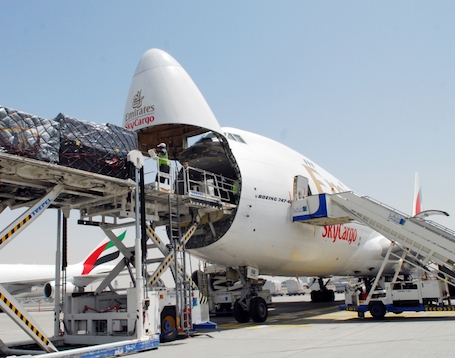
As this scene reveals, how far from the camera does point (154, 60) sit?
1402 centimetres

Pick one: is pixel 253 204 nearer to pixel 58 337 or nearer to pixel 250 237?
pixel 250 237

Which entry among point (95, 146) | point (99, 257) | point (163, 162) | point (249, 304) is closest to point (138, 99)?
point (163, 162)

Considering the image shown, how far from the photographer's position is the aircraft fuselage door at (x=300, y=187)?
1655 cm

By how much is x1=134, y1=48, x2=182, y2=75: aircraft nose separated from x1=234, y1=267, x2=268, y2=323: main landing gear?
7.46 metres

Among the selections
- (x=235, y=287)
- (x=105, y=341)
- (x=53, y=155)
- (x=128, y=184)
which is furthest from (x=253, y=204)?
(x=53, y=155)

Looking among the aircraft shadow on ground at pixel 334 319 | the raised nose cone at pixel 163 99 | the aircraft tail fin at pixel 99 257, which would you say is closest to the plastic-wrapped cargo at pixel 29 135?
the raised nose cone at pixel 163 99

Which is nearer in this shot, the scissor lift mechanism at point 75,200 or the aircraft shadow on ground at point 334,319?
the scissor lift mechanism at point 75,200

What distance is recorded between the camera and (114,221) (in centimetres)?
1308

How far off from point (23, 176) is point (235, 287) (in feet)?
31.2

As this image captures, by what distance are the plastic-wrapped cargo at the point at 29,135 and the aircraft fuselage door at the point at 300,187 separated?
378 inches

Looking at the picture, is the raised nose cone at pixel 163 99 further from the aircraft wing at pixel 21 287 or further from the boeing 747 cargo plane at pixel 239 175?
the aircraft wing at pixel 21 287

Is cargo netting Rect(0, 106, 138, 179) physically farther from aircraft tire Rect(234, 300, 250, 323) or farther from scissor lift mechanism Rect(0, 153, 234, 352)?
aircraft tire Rect(234, 300, 250, 323)

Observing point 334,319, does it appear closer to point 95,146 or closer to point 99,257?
point 95,146

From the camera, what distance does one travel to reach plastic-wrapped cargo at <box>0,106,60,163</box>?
8195 millimetres
